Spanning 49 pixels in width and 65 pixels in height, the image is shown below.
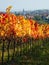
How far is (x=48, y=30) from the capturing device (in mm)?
93938

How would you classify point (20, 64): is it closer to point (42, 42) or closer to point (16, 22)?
point (16, 22)

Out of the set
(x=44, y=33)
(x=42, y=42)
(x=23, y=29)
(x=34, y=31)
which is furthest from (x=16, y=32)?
(x=42, y=42)

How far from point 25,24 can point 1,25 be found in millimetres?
15004

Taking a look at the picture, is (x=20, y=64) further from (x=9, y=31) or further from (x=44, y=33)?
(x=44, y=33)

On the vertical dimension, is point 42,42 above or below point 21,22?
below

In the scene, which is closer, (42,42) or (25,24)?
(25,24)

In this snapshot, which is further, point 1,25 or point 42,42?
point 42,42

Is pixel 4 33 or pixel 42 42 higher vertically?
pixel 4 33

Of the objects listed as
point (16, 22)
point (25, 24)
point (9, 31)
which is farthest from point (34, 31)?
point (9, 31)

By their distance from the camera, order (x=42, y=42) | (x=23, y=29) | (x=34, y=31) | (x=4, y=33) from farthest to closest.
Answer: (x=42, y=42) → (x=34, y=31) → (x=23, y=29) → (x=4, y=33)

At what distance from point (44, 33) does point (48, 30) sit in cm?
232

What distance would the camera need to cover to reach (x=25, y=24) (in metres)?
61.4

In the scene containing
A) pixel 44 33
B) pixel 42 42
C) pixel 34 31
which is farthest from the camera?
pixel 42 42

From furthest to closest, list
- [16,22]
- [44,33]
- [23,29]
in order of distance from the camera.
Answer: [44,33] → [23,29] → [16,22]
